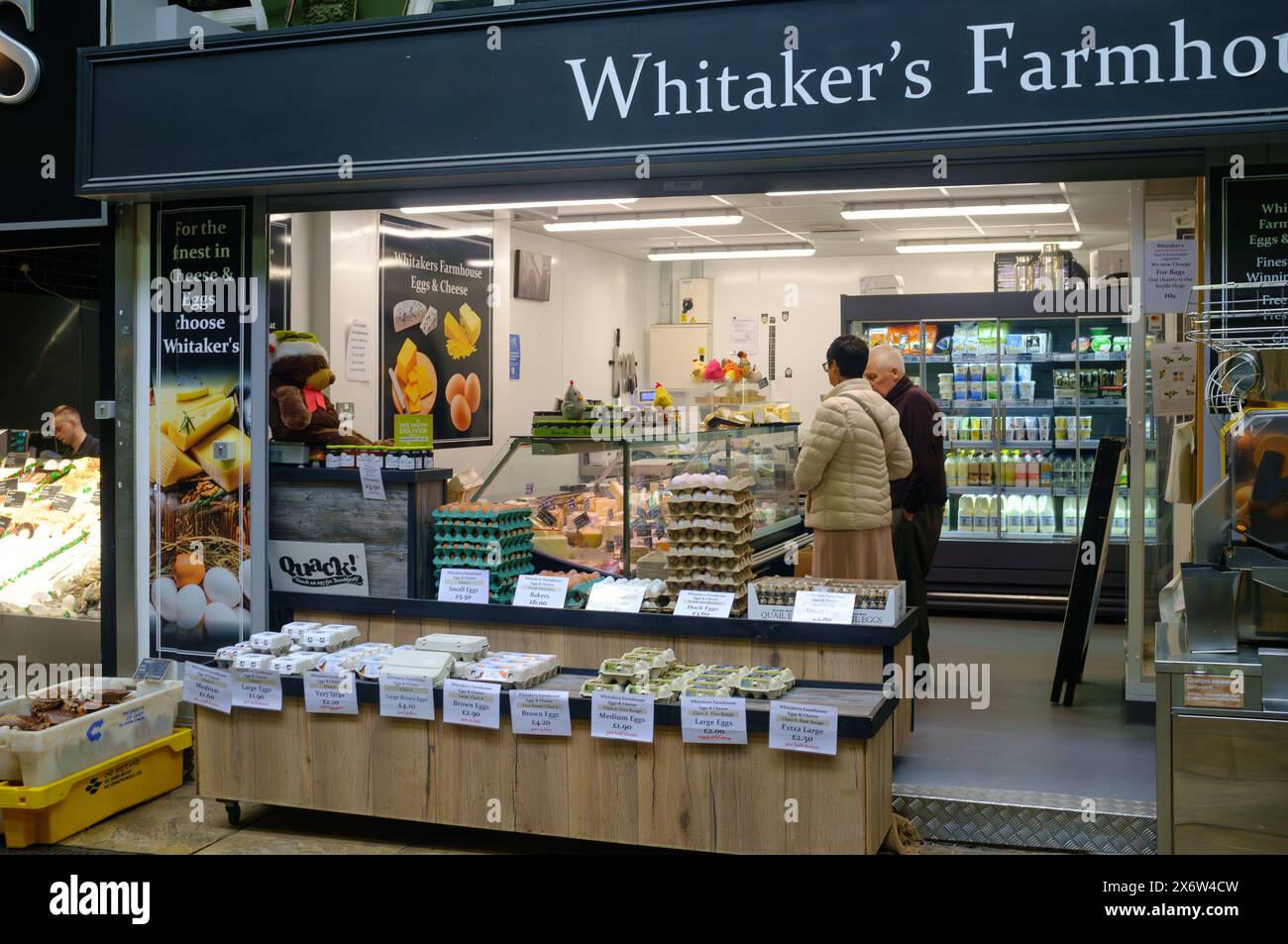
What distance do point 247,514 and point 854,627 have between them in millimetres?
2572

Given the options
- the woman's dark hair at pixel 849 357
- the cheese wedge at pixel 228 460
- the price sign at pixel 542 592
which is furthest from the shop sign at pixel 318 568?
the woman's dark hair at pixel 849 357

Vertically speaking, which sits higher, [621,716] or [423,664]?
[423,664]

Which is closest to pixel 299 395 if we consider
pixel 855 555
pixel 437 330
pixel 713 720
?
pixel 713 720

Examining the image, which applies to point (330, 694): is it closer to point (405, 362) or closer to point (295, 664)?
point (295, 664)

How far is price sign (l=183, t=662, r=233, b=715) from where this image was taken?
177 inches

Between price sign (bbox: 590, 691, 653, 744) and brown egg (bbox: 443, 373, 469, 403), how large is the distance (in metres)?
5.17

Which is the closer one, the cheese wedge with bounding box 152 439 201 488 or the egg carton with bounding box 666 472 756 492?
the egg carton with bounding box 666 472 756 492

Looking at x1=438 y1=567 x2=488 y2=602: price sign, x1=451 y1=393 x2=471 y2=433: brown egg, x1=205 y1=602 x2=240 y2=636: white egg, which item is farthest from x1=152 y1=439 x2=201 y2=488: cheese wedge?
x1=451 y1=393 x2=471 y2=433: brown egg

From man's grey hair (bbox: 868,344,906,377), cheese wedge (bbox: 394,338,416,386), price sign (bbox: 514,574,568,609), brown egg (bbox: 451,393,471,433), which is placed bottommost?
price sign (bbox: 514,574,568,609)

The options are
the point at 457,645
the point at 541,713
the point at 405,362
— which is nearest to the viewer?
the point at 541,713

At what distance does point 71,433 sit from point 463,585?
3.51 m

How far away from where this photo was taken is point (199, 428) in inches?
200

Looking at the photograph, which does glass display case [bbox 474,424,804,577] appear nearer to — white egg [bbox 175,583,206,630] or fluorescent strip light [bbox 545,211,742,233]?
white egg [bbox 175,583,206,630]

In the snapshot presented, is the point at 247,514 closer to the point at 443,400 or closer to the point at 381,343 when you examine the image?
the point at 381,343
